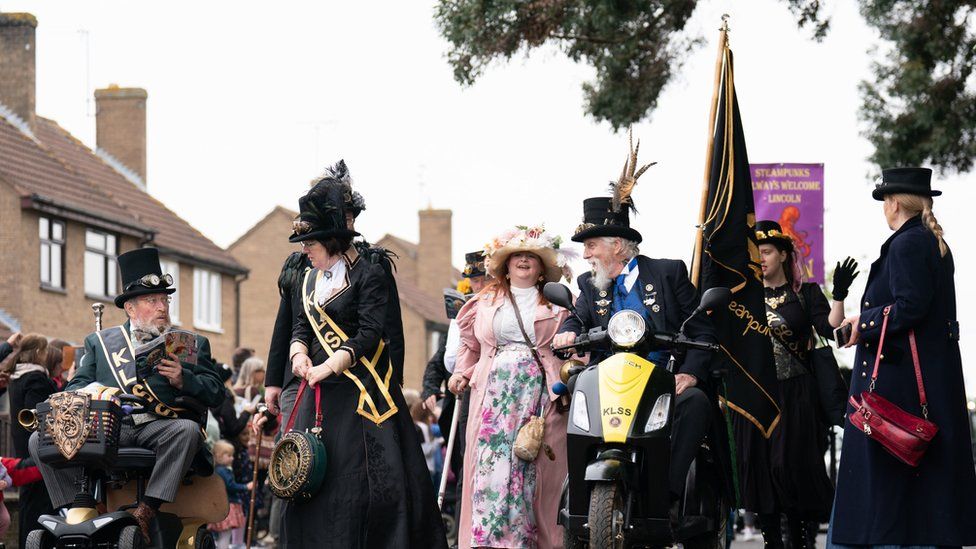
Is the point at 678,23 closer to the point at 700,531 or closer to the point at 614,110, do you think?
the point at 614,110

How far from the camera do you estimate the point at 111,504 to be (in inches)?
438

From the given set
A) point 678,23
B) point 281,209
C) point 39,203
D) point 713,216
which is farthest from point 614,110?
point 281,209

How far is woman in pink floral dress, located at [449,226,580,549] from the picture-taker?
35.9 feet

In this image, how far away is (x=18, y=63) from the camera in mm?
46094

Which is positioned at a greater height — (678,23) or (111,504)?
(678,23)

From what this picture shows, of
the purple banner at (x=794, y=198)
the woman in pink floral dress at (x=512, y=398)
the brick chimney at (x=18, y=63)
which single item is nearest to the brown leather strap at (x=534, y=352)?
the woman in pink floral dress at (x=512, y=398)

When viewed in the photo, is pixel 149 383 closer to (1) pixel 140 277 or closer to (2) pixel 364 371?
(1) pixel 140 277

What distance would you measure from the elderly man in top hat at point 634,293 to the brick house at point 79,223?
107 ft

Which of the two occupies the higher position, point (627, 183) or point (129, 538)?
point (627, 183)

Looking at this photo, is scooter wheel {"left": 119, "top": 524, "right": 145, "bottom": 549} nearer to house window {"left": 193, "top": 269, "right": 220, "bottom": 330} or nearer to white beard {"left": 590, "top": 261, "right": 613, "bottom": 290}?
white beard {"left": 590, "top": 261, "right": 613, "bottom": 290}

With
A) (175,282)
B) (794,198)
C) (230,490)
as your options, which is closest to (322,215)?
(230,490)

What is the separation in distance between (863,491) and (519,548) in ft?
8.35

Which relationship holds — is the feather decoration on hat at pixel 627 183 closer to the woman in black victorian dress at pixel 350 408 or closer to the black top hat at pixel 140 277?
the woman in black victorian dress at pixel 350 408

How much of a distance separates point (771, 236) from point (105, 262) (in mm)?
35893
